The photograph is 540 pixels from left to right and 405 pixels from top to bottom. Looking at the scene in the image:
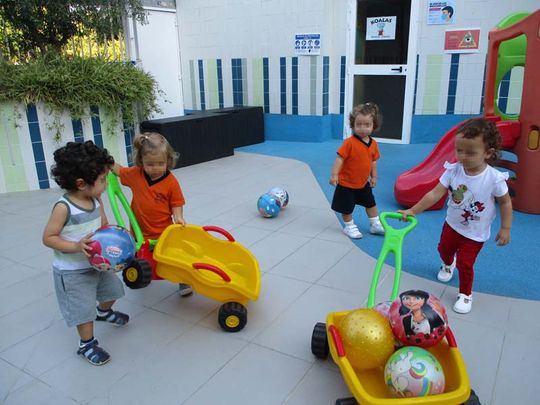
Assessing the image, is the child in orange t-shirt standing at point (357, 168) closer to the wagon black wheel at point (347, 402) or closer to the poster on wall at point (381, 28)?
the wagon black wheel at point (347, 402)

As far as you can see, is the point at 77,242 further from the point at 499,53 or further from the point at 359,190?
the point at 499,53

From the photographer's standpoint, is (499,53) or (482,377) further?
(499,53)

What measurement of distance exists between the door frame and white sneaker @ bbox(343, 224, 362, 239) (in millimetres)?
4475

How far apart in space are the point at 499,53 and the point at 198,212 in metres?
3.90

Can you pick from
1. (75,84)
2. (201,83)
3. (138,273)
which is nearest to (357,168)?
(138,273)

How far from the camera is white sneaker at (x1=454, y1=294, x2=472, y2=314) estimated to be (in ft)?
8.77

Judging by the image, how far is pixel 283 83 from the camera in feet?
28.0

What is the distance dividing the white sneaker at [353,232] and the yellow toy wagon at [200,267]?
1422 millimetres

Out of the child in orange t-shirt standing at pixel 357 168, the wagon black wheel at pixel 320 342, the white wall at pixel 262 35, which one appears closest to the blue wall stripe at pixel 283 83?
the white wall at pixel 262 35

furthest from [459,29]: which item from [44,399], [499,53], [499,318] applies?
[44,399]

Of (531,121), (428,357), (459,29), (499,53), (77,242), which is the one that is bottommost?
(428,357)

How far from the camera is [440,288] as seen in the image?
9.85ft

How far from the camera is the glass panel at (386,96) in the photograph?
7855 mm

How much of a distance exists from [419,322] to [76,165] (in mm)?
1674
